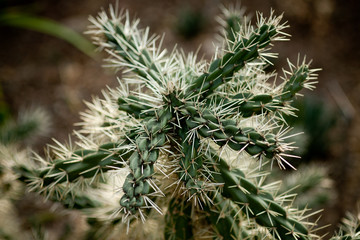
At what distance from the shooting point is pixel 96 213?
1711 mm

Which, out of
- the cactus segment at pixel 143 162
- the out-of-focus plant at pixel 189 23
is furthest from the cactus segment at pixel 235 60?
the out-of-focus plant at pixel 189 23

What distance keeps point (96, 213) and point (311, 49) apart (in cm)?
365

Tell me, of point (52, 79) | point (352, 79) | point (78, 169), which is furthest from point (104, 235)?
point (352, 79)

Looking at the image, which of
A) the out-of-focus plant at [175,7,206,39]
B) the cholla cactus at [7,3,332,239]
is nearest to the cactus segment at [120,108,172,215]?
the cholla cactus at [7,3,332,239]

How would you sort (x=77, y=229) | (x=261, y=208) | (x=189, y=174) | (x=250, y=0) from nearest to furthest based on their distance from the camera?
(x=189, y=174) < (x=261, y=208) < (x=77, y=229) < (x=250, y=0)

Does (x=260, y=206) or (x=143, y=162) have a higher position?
(x=143, y=162)

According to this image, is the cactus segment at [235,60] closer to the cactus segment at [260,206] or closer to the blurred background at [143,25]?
the cactus segment at [260,206]

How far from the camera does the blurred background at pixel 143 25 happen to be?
3.85 metres

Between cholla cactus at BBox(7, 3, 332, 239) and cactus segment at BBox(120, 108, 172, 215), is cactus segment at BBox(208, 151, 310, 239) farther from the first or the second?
cactus segment at BBox(120, 108, 172, 215)

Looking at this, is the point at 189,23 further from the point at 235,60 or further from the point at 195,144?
the point at 195,144

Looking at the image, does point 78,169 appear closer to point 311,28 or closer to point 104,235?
point 104,235

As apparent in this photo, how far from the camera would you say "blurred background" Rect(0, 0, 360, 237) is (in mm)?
3852

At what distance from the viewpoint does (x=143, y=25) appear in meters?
4.66

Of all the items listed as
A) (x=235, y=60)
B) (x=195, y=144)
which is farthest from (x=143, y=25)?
(x=195, y=144)
